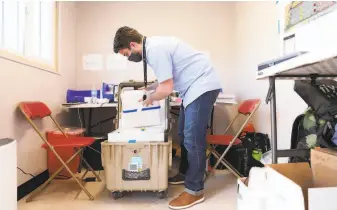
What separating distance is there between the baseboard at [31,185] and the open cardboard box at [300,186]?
1.69 metres

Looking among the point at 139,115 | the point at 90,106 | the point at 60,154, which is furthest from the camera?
the point at 90,106

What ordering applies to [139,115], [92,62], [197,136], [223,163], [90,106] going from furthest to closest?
[92,62], [90,106], [223,163], [139,115], [197,136]

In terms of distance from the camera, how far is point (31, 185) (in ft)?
6.92

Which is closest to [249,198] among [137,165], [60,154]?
[137,165]

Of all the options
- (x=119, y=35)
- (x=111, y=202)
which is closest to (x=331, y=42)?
(x=119, y=35)

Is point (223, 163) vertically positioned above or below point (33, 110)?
below

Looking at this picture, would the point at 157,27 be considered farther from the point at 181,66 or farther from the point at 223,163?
the point at 223,163

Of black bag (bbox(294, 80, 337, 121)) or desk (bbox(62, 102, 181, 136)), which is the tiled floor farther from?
black bag (bbox(294, 80, 337, 121))

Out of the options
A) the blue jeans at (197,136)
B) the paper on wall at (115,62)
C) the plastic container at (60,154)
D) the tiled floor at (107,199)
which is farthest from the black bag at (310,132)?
the paper on wall at (115,62)

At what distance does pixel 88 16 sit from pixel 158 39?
2064 mm

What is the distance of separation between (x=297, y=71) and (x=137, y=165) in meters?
1.23

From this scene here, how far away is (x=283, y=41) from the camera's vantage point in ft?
7.20

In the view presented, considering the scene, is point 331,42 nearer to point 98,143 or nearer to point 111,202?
point 111,202

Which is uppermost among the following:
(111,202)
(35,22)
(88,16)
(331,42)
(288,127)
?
(88,16)
